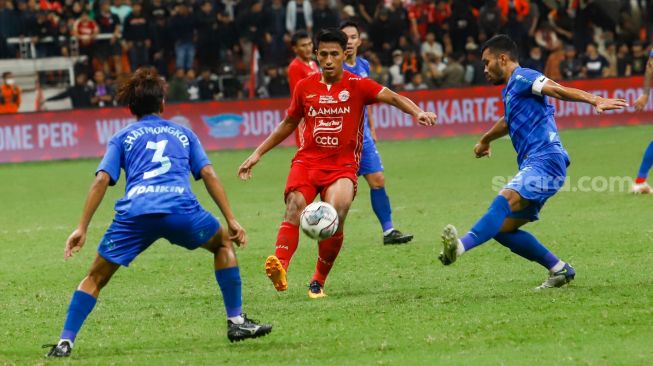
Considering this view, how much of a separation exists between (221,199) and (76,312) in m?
1.22

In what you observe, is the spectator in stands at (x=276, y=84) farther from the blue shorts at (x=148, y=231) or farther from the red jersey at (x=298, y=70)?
the blue shorts at (x=148, y=231)

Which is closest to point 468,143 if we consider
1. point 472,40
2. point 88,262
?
point 472,40

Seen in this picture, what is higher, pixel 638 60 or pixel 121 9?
pixel 121 9

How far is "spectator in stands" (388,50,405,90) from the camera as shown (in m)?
28.9

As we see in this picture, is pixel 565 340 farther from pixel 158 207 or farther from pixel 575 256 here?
pixel 575 256

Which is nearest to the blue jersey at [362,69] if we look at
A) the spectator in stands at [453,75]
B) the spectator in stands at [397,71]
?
the spectator in stands at [453,75]

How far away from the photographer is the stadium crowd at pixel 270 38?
29.1 meters

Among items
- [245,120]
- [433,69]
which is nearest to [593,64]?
[433,69]

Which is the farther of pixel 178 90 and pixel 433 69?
pixel 433 69

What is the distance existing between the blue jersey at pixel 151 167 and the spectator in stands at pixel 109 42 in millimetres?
21911

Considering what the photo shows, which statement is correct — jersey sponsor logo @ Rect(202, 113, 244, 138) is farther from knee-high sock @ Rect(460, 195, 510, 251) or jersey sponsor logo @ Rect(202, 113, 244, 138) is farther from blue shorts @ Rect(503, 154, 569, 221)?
knee-high sock @ Rect(460, 195, 510, 251)

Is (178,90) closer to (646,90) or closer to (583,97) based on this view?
(646,90)

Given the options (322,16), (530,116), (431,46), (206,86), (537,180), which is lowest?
(206,86)

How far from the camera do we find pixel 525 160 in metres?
9.93
